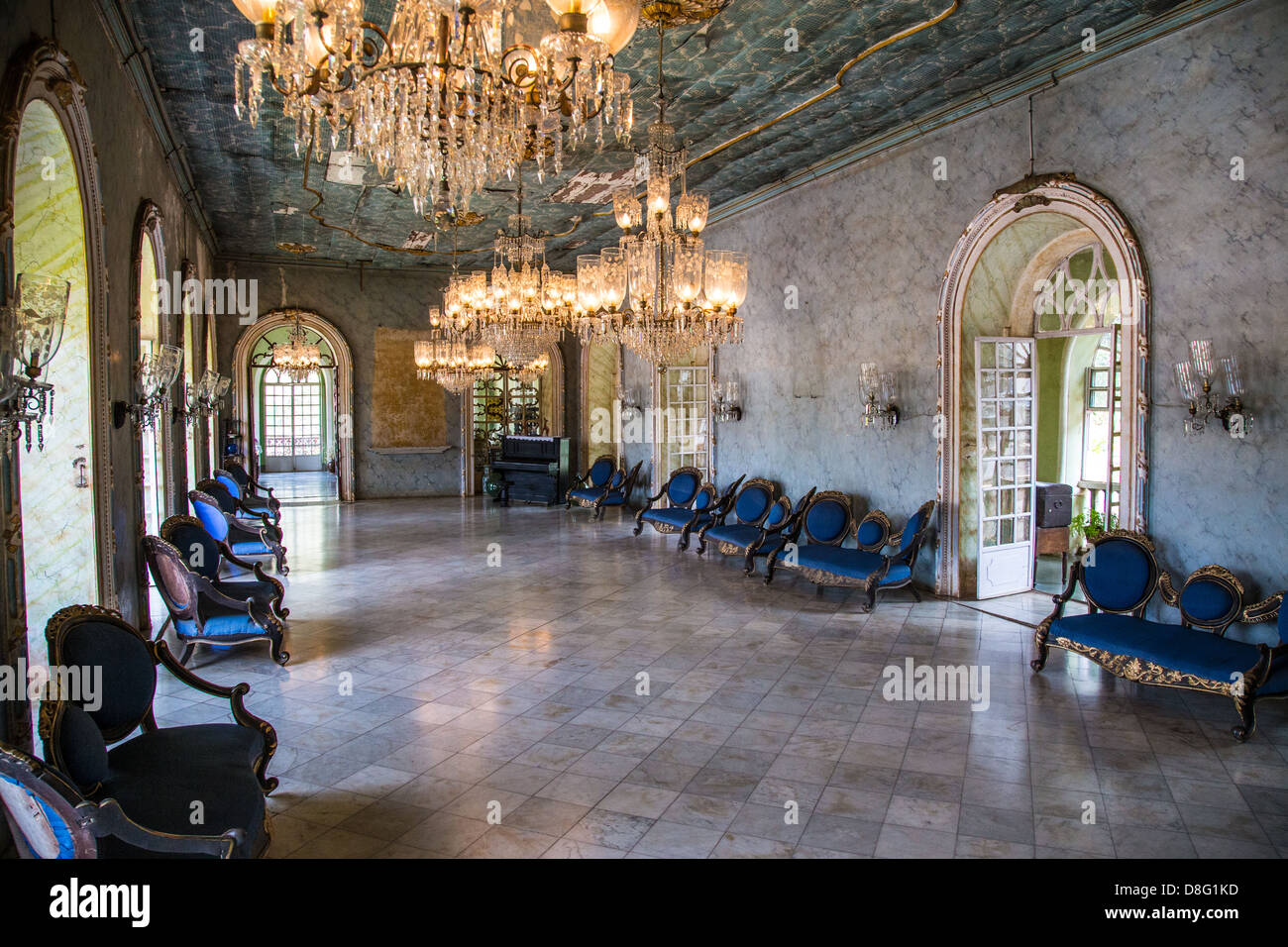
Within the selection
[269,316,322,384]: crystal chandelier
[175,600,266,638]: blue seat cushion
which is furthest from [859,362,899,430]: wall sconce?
[269,316,322,384]: crystal chandelier

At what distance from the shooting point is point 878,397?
8.58m

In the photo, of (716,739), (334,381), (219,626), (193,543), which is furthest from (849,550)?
(334,381)

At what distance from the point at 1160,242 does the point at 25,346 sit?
662 cm

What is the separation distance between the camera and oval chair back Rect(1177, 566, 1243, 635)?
5.38 m

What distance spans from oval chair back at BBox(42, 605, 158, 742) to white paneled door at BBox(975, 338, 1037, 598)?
6.88m

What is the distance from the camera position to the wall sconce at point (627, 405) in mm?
14793

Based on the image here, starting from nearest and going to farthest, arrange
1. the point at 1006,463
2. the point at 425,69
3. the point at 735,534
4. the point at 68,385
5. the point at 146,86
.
Answer: the point at 425,69 → the point at 68,385 → the point at 146,86 → the point at 1006,463 → the point at 735,534

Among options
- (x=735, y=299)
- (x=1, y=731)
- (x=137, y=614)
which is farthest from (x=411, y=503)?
(x=1, y=731)

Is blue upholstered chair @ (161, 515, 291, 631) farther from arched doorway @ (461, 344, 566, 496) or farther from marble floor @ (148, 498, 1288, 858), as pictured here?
arched doorway @ (461, 344, 566, 496)

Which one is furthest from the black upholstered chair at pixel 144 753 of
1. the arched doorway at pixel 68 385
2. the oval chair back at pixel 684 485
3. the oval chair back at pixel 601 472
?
the oval chair back at pixel 601 472

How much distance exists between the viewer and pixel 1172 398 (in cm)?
591

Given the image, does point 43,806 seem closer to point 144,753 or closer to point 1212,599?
point 144,753

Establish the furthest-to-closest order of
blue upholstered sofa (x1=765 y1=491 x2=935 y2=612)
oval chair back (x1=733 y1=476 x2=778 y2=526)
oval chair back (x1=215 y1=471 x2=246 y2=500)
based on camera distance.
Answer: oval chair back (x1=215 y1=471 x2=246 y2=500) → oval chair back (x1=733 y1=476 x2=778 y2=526) → blue upholstered sofa (x1=765 y1=491 x2=935 y2=612)

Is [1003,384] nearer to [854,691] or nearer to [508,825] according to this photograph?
[854,691]
